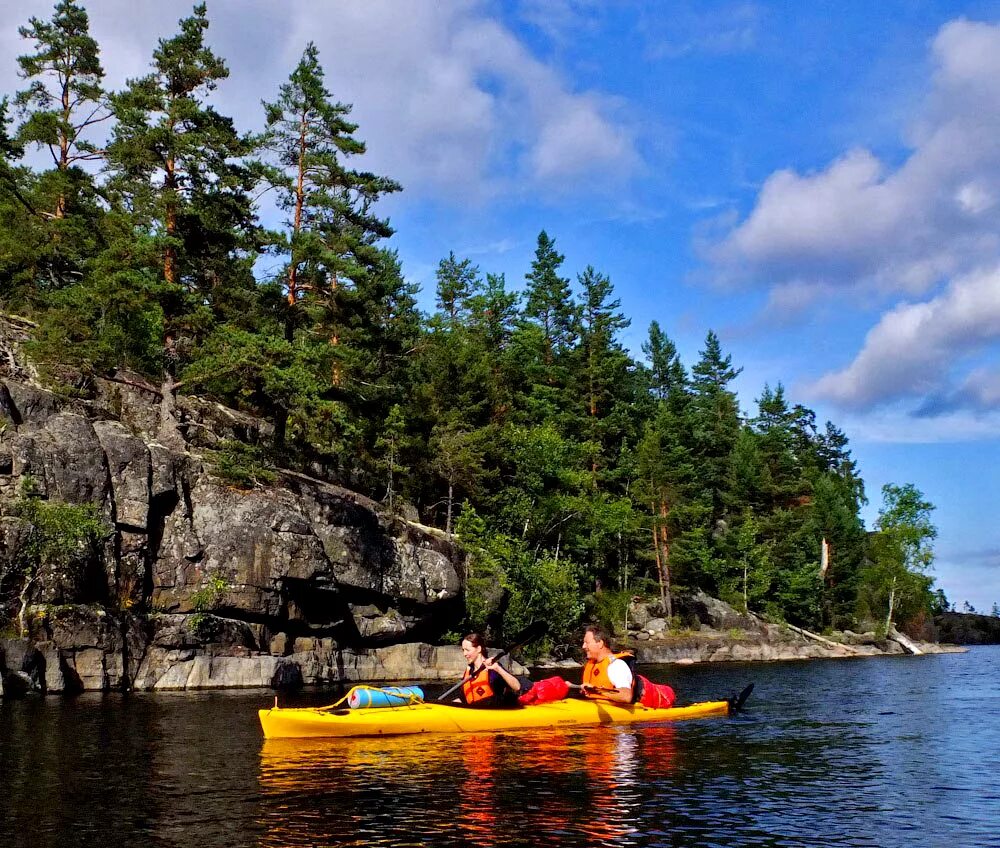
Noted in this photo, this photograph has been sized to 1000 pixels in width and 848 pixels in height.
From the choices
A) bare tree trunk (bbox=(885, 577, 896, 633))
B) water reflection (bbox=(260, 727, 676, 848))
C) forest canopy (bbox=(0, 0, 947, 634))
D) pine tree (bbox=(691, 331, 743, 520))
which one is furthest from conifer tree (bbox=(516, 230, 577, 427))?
water reflection (bbox=(260, 727, 676, 848))

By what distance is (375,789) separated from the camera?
10.4 meters

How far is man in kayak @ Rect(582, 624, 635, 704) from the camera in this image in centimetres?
1605

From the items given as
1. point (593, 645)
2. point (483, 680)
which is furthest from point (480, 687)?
point (593, 645)

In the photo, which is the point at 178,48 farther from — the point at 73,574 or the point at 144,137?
the point at 73,574

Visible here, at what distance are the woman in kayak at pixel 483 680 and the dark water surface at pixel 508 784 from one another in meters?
0.84

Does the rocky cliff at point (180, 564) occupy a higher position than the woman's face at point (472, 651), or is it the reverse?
the rocky cliff at point (180, 564)

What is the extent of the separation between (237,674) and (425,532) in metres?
10.8

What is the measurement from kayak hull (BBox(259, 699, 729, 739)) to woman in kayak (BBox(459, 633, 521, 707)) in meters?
0.39

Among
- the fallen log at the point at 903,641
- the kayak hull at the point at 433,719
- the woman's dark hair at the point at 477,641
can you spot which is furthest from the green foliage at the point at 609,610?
the woman's dark hair at the point at 477,641

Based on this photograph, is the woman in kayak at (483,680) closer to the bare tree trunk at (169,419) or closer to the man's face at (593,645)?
the man's face at (593,645)

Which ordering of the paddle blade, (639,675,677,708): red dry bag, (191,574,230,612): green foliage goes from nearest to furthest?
(639,675,677,708): red dry bag
the paddle blade
(191,574,230,612): green foliage

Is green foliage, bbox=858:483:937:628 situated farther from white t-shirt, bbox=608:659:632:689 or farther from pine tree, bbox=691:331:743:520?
white t-shirt, bbox=608:659:632:689

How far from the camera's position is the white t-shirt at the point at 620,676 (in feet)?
53.0

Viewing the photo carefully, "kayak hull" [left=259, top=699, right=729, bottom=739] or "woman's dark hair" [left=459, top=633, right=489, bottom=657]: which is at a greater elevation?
"woman's dark hair" [left=459, top=633, right=489, bottom=657]
